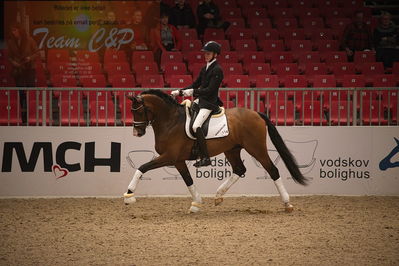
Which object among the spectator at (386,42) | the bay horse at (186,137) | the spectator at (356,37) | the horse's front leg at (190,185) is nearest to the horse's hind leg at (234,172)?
the bay horse at (186,137)

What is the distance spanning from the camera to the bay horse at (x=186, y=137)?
33.9 ft

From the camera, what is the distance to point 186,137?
413 inches

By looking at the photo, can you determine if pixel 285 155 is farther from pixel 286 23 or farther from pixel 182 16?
pixel 286 23

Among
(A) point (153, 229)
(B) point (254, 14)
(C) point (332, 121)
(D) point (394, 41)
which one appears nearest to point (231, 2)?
(B) point (254, 14)

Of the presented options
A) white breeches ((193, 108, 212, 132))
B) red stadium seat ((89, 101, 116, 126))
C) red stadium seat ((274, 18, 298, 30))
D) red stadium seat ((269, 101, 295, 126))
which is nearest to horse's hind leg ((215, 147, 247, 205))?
white breeches ((193, 108, 212, 132))

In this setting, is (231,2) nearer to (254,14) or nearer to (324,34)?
(254,14)

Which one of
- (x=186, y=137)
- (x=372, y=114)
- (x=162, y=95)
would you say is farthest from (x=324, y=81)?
(x=162, y=95)

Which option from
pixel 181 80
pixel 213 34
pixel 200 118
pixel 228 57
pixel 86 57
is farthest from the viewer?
pixel 213 34

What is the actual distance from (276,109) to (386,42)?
220 inches

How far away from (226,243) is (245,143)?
9.37 ft

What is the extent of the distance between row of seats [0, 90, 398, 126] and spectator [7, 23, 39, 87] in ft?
7.70

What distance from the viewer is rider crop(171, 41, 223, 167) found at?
33.6ft

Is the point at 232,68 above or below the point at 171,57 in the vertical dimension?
below

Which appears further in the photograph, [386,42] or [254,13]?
[254,13]
